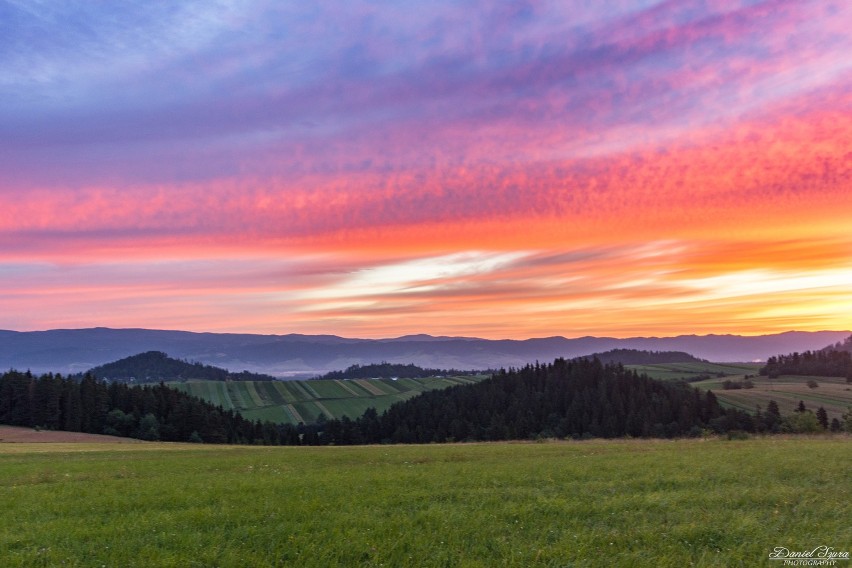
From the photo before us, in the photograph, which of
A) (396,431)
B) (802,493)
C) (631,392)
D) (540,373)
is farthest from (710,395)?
(802,493)

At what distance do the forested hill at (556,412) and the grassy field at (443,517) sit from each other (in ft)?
365

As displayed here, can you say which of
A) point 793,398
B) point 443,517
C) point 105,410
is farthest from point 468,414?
point 443,517

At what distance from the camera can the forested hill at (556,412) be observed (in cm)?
14212

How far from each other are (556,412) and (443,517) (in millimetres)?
156848

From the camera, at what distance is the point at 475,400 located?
7269 inches

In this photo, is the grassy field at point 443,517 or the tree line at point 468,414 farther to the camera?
the tree line at point 468,414

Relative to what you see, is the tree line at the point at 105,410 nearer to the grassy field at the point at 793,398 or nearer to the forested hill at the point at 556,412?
the forested hill at the point at 556,412

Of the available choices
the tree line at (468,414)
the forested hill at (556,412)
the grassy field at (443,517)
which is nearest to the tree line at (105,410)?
the tree line at (468,414)

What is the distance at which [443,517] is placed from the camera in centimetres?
1361

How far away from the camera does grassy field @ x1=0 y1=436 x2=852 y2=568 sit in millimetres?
11000

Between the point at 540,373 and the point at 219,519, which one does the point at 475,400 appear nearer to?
the point at 540,373

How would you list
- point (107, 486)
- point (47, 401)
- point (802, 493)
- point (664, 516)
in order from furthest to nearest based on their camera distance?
point (47, 401) < point (107, 486) < point (802, 493) < point (664, 516)

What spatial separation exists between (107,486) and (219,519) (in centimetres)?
929

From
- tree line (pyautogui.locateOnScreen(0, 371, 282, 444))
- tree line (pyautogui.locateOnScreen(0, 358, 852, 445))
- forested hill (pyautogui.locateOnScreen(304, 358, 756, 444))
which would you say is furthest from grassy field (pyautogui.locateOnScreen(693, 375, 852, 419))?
tree line (pyautogui.locateOnScreen(0, 371, 282, 444))
